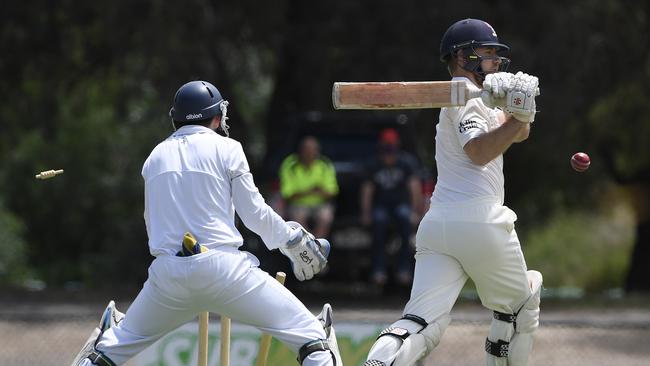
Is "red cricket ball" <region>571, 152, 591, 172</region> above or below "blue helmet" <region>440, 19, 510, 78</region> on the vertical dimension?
below

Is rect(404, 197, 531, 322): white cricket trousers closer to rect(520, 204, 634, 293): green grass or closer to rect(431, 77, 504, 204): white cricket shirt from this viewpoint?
rect(431, 77, 504, 204): white cricket shirt

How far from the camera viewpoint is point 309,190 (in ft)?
45.2

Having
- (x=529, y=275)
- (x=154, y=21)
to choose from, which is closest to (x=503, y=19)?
(x=154, y=21)

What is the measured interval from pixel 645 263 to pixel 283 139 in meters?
5.81

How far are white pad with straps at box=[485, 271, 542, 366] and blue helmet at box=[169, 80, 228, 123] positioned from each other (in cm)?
181

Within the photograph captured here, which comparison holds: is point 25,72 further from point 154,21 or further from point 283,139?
point 283,139

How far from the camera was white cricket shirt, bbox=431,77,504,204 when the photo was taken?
6.67 metres

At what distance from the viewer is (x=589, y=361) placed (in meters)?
10.1

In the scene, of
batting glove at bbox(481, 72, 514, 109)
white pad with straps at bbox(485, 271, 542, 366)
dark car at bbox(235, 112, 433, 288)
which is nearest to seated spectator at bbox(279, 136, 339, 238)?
dark car at bbox(235, 112, 433, 288)

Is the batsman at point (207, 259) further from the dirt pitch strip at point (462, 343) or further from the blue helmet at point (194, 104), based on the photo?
the dirt pitch strip at point (462, 343)

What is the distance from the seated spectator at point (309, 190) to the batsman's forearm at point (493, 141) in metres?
7.11

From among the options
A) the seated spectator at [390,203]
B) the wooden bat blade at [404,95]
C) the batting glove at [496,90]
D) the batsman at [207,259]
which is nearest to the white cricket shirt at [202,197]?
the batsman at [207,259]

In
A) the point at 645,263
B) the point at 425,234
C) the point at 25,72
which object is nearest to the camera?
the point at 425,234

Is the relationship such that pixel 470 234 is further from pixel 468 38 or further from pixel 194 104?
pixel 194 104
